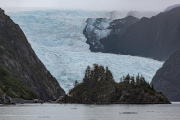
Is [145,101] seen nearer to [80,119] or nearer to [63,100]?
[63,100]

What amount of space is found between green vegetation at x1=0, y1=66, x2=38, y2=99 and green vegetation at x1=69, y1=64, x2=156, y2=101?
21671mm

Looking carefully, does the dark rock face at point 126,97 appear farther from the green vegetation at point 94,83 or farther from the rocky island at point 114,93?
the green vegetation at point 94,83

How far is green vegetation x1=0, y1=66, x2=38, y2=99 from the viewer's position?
555ft

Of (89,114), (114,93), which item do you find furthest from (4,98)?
(89,114)

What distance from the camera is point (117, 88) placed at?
162 m

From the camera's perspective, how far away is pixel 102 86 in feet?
546

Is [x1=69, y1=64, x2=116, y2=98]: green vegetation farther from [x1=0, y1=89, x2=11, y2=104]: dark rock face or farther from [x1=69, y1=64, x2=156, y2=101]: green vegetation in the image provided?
[x1=0, y1=89, x2=11, y2=104]: dark rock face

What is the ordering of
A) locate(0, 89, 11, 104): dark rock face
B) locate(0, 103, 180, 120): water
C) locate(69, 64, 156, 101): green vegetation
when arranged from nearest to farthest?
locate(0, 103, 180, 120): water → locate(0, 89, 11, 104): dark rock face → locate(69, 64, 156, 101): green vegetation

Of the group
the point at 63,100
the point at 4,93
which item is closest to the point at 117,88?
the point at 63,100

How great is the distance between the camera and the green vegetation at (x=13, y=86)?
169038 millimetres

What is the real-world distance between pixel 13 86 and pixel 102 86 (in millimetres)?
41511

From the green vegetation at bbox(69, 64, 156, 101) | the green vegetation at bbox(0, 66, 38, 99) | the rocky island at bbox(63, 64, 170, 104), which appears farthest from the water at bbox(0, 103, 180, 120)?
the green vegetation at bbox(0, 66, 38, 99)

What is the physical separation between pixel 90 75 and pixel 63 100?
56.7 feet

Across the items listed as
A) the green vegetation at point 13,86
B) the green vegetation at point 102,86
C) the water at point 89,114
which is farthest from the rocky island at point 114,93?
the water at point 89,114
